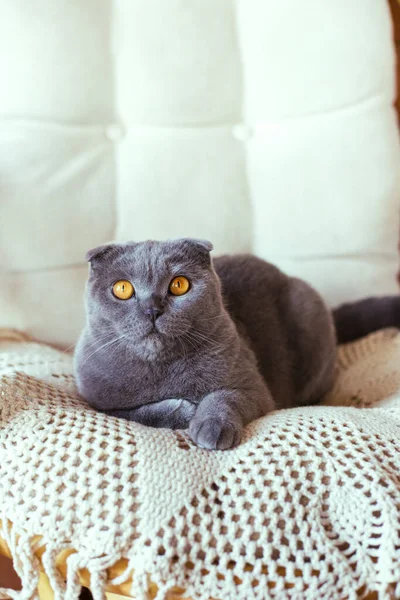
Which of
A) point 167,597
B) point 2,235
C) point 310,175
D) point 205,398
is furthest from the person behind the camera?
point 310,175

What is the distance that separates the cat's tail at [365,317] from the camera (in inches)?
54.2

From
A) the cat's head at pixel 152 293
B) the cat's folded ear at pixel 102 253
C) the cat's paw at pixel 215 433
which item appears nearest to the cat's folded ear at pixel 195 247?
the cat's head at pixel 152 293

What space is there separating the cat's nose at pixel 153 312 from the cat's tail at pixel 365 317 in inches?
28.9

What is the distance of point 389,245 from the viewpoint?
1.48 m

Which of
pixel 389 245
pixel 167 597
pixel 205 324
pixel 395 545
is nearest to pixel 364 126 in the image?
pixel 389 245

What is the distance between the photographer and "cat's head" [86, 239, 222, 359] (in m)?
0.86

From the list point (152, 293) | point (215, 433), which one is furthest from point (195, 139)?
point (215, 433)

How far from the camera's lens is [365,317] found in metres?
1.40

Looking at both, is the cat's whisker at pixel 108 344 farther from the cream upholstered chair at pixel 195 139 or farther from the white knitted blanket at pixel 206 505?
the cream upholstered chair at pixel 195 139

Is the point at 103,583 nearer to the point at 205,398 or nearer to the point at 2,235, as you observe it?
the point at 205,398

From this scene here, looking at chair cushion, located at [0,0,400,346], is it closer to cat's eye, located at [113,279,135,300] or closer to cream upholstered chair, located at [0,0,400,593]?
cream upholstered chair, located at [0,0,400,593]

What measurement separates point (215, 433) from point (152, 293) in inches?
9.5

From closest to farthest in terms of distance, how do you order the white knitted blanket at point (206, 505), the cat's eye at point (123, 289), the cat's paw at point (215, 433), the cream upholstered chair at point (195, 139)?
the white knitted blanket at point (206, 505), the cat's paw at point (215, 433), the cat's eye at point (123, 289), the cream upholstered chair at point (195, 139)

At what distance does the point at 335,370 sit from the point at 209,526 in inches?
28.9
